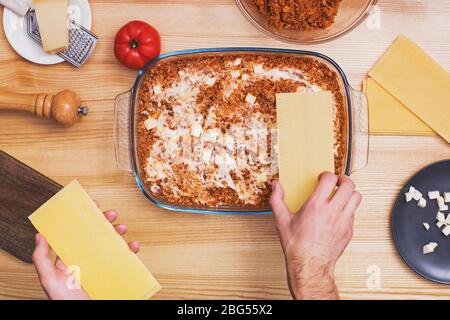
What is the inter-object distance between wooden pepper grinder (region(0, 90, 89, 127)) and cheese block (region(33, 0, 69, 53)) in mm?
130

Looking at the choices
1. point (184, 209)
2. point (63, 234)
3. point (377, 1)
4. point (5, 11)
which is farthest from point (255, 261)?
point (5, 11)

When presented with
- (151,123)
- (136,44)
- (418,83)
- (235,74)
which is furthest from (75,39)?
(418,83)

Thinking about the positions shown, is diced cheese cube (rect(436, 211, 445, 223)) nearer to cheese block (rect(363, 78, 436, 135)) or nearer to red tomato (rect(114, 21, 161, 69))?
cheese block (rect(363, 78, 436, 135))

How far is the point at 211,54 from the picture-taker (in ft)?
4.03

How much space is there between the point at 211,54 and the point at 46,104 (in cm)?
43

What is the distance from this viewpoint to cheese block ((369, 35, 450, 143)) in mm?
1268

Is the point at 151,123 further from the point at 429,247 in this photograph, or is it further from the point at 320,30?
the point at 429,247

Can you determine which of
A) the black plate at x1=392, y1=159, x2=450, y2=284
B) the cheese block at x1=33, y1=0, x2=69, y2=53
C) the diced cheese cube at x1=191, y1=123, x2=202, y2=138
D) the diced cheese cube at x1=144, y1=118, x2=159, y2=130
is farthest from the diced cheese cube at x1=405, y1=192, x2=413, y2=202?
the cheese block at x1=33, y1=0, x2=69, y2=53

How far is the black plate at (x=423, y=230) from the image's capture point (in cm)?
126

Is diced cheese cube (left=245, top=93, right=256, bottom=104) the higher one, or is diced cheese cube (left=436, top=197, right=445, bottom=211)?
diced cheese cube (left=245, top=93, right=256, bottom=104)

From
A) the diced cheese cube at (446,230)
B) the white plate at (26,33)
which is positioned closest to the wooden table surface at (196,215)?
the white plate at (26,33)

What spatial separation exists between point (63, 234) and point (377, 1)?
0.98 metres
